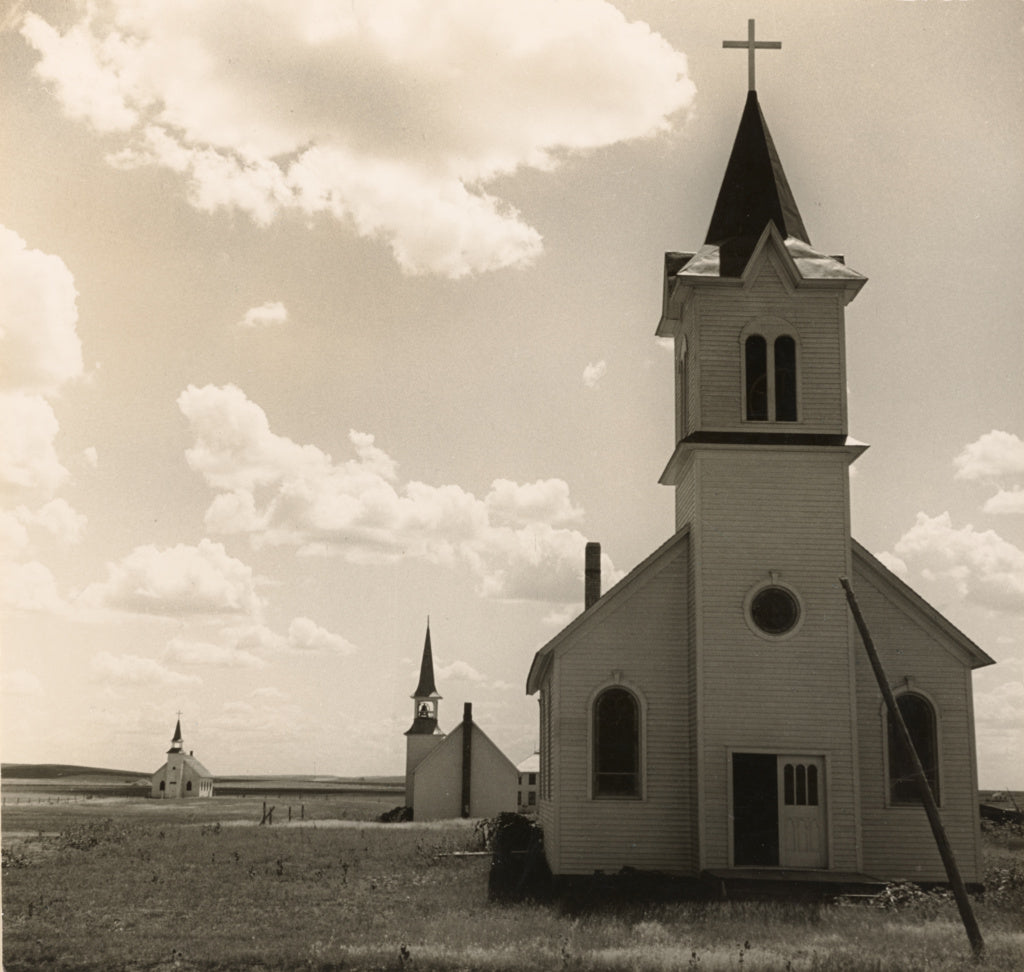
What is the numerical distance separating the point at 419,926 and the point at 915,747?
9752mm

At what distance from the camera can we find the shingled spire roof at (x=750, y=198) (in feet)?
75.1

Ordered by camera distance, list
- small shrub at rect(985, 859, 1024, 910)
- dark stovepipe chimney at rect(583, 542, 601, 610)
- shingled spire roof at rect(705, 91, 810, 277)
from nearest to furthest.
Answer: small shrub at rect(985, 859, 1024, 910) → shingled spire roof at rect(705, 91, 810, 277) → dark stovepipe chimney at rect(583, 542, 601, 610)

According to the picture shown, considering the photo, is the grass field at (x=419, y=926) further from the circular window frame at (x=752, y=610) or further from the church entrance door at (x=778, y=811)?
the circular window frame at (x=752, y=610)

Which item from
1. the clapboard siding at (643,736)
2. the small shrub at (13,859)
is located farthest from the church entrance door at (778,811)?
the small shrub at (13,859)

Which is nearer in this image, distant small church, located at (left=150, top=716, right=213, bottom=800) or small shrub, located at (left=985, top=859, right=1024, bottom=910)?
small shrub, located at (left=985, top=859, right=1024, bottom=910)

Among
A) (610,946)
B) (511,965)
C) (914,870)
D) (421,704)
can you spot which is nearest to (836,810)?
(914,870)

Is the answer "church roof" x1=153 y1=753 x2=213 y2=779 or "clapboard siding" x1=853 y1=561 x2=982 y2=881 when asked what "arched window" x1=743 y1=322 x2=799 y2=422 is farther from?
"church roof" x1=153 y1=753 x2=213 y2=779

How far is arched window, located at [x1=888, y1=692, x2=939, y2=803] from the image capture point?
68.6ft

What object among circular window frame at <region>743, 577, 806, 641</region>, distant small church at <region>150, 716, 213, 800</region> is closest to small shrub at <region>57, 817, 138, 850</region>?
circular window frame at <region>743, 577, 806, 641</region>

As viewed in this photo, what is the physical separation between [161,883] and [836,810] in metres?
12.5

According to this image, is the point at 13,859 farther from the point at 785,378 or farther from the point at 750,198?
the point at 750,198

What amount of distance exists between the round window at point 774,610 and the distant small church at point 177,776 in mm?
101884

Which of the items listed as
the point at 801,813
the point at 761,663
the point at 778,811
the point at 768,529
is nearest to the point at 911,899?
the point at 801,813

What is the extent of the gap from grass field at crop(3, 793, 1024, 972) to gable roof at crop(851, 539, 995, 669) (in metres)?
4.09
